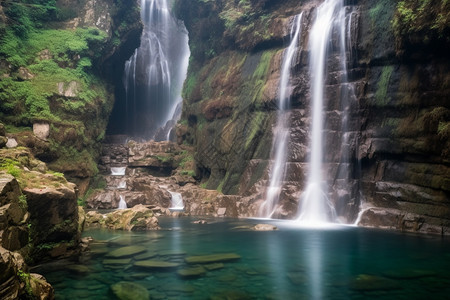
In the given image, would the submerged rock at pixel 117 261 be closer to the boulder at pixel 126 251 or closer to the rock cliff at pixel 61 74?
the boulder at pixel 126 251

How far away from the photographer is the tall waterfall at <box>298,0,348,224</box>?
17484mm

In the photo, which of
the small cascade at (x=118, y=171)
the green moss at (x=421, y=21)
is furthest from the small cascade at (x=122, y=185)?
the green moss at (x=421, y=21)

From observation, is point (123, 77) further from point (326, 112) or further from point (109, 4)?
point (326, 112)

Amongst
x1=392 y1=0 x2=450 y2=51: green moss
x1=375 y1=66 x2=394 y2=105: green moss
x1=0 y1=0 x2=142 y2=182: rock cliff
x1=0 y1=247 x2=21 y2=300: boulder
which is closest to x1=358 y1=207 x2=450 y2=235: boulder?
x1=375 y1=66 x2=394 y2=105: green moss

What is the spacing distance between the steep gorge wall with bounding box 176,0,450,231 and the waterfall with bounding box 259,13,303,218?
0.47m

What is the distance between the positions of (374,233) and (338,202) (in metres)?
3.48

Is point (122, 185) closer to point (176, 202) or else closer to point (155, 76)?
point (176, 202)

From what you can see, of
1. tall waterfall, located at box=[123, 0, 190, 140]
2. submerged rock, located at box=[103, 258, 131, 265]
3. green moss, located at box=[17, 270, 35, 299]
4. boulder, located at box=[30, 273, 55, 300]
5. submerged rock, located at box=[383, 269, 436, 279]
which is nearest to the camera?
green moss, located at box=[17, 270, 35, 299]

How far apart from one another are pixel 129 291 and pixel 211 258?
3.14 metres

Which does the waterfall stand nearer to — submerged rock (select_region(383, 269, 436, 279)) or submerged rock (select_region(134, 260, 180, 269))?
submerged rock (select_region(134, 260, 180, 269))

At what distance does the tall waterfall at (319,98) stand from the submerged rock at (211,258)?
8.17 m

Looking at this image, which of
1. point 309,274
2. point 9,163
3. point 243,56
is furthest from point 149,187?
point 309,274

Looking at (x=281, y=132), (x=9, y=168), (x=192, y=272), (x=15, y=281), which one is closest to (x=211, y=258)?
(x=192, y=272)

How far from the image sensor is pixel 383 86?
17.1 m
